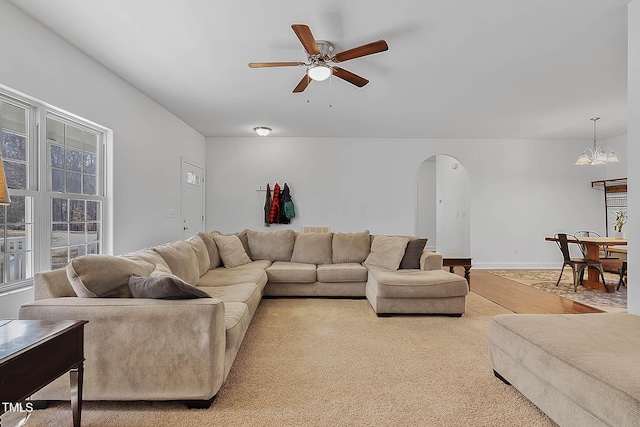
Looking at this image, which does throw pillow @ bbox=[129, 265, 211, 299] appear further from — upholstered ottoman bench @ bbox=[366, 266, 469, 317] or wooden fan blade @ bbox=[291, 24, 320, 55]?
upholstered ottoman bench @ bbox=[366, 266, 469, 317]

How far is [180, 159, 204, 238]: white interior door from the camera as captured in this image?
18.3ft

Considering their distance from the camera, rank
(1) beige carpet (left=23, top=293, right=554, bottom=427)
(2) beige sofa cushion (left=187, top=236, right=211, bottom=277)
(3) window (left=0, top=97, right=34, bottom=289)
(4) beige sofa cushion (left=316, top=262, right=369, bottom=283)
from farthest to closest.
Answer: (4) beige sofa cushion (left=316, top=262, right=369, bottom=283), (2) beige sofa cushion (left=187, top=236, right=211, bottom=277), (3) window (left=0, top=97, right=34, bottom=289), (1) beige carpet (left=23, top=293, right=554, bottom=427)

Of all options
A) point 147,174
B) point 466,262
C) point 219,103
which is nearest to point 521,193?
point 466,262

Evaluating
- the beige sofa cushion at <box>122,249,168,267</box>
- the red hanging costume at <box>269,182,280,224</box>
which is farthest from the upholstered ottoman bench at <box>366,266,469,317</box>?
the red hanging costume at <box>269,182,280,224</box>

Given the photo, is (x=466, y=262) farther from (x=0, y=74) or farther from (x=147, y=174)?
(x=0, y=74)

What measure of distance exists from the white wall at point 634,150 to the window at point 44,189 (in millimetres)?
4358

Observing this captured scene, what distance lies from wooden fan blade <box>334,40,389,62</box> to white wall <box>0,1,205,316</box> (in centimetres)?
228

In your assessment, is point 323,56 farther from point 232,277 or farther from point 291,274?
point 291,274

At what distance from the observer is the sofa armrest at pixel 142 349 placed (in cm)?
185

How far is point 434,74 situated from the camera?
3.59 m

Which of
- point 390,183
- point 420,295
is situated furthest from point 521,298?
point 390,183

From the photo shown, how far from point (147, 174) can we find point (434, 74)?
3559mm

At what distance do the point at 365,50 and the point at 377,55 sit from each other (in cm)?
61

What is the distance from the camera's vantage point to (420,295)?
3512 mm
